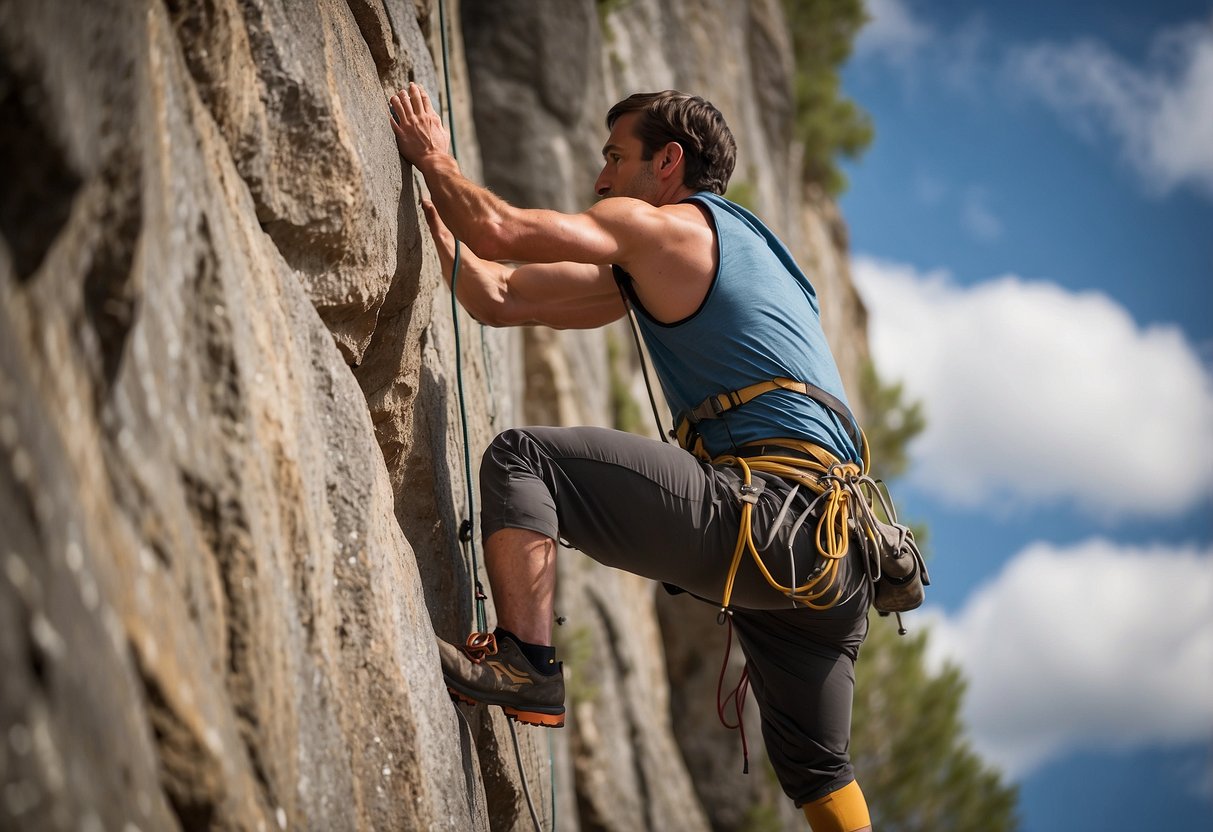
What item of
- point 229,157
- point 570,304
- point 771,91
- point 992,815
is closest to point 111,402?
point 229,157

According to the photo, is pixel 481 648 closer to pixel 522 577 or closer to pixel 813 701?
pixel 522 577

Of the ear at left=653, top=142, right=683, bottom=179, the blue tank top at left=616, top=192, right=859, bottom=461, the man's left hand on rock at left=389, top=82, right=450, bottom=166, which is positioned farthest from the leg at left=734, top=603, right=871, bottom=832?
the man's left hand on rock at left=389, top=82, right=450, bottom=166

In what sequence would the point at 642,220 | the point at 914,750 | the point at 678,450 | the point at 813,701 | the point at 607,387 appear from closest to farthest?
the point at 678,450 < the point at 642,220 < the point at 813,701 < the point at 607,387 < the point at 914,750

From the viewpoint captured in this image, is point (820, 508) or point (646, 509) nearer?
point (646, 509)

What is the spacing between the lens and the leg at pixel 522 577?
327 centimetres

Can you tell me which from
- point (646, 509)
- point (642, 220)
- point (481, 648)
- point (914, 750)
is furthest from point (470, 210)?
point (914, 750)

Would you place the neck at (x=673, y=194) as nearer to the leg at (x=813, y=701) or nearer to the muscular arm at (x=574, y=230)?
the muscular arm at (x=574, y=230)

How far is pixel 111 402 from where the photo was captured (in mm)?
1847

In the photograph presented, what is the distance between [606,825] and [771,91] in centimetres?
936

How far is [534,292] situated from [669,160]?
2.25 ft

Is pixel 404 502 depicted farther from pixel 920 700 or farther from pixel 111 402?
pixel 920 700

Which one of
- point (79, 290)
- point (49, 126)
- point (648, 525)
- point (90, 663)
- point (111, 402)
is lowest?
point (90, 663)

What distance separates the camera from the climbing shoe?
318 cm

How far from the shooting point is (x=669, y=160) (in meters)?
4.19
